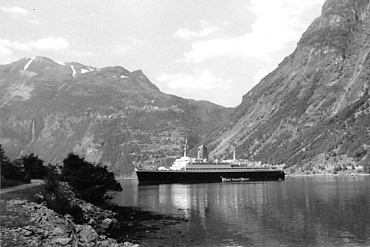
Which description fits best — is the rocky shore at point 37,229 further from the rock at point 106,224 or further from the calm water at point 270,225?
the rock at point 106,224

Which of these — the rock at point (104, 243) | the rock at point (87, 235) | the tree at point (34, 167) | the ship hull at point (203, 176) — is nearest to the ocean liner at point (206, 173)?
the ship hull at point (203, 176)

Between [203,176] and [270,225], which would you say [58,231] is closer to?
[270,225]

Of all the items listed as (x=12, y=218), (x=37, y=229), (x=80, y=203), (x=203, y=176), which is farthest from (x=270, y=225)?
(x=203, y=176)

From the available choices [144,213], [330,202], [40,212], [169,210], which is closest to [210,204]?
[169,210]

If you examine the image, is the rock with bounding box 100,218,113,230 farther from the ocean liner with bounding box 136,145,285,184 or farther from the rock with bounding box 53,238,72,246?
the ocean liner with bounding box 136,145,285,184

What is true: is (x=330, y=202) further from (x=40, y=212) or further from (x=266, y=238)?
(x=40, y=212)
